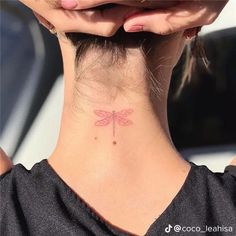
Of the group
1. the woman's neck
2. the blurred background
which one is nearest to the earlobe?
the woman's neck

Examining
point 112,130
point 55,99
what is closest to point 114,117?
point 112,130

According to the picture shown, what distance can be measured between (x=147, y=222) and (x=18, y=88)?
0.94 metres

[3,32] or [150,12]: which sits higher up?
[3,32]

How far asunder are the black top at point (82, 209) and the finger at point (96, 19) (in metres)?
0.33

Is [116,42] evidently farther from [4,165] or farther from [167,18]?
[4,165]

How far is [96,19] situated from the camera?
3.05ft

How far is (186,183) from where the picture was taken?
1.09m

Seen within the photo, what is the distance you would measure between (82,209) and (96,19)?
1.24ft

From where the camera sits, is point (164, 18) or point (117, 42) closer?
point (164, 18)

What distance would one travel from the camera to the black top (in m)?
1.03

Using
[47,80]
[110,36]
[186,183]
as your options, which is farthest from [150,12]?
[47,80]

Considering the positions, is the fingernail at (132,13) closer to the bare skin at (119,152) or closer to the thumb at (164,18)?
the thumb at (164,18)

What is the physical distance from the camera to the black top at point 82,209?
1.03m

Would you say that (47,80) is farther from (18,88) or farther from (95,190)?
(95,190)
